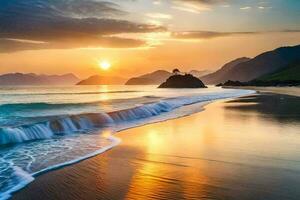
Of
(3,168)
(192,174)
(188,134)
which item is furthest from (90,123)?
(192,174)

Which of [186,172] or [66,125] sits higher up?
[66,125]

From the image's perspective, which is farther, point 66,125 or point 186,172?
point 66,125

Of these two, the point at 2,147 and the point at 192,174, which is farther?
the point at 2,147

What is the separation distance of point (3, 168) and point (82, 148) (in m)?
3.86

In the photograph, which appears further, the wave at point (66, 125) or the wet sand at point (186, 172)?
the wave at point (66, 125)

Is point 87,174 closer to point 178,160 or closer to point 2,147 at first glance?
point 178,160

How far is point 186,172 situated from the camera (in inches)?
402

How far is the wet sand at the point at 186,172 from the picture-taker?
8.34 metres

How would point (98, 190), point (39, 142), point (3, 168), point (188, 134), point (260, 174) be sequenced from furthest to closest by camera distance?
1. point (188, 134)
2. point (39, 142)
3. point (3, 168)
4. point (260, 174)
5. point (98, 190)

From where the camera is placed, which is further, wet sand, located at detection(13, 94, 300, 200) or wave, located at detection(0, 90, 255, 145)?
wave, located at detection(0, 90, 255, 145)

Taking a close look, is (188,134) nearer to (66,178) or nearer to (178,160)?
(178,160)

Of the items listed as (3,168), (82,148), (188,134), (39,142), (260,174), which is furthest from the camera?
(188,134)

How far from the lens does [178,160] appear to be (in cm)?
1174

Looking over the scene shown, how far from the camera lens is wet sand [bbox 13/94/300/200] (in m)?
8.34
